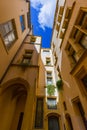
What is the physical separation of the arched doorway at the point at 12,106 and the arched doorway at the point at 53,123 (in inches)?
88.8

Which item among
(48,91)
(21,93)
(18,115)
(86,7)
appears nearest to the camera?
(86,7)

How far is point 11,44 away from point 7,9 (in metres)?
2.65

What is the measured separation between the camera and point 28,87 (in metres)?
7.19

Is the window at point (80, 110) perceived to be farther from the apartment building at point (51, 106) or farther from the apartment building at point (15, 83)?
the apartment building at point (51, 106)

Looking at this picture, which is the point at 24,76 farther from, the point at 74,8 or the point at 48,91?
the point at 74,8

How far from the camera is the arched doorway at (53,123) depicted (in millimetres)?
8609

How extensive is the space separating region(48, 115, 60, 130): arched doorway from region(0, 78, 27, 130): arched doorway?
2256 millimetres

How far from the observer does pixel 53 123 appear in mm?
8930

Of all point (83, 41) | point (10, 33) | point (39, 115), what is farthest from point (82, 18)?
point (39, 115)

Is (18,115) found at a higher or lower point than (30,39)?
lower

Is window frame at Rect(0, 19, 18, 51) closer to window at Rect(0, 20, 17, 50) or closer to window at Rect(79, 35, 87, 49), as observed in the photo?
window at Rect(0, 20, 17, 50)

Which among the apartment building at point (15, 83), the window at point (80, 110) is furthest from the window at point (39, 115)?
the window at point (80, 110)

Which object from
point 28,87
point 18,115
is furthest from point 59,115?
point 28,87

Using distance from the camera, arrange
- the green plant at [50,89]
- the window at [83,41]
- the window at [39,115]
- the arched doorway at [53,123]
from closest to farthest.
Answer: the window at [83,41]
the window at [39,115]
the arched doorway at [53,123]
the green plant at [50,89]
